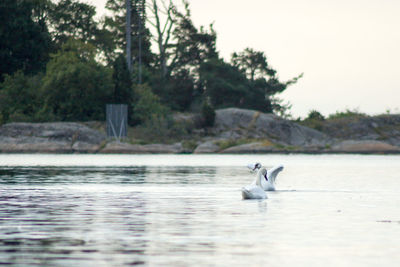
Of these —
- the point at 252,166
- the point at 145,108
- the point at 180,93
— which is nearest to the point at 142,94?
the point at 145,108

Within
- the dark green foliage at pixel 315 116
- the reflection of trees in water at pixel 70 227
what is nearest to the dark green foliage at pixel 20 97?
the dark green foliage at pixel 315 116

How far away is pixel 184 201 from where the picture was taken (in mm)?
24344

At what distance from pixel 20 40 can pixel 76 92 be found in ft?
46.9

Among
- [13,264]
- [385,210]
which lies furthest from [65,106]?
[13,264]

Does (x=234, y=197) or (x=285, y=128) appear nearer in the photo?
(x=234, y=197)

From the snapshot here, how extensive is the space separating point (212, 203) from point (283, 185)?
1079 cm

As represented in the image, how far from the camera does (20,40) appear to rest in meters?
100

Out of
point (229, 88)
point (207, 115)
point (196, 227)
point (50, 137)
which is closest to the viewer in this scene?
point (196, 227)

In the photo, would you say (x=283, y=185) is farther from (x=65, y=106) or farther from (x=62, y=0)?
(x=62, y=0)

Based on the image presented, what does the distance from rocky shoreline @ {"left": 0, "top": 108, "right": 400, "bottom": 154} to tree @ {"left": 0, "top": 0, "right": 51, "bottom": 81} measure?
12.8m

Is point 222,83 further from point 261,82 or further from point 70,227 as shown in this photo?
point 70,227

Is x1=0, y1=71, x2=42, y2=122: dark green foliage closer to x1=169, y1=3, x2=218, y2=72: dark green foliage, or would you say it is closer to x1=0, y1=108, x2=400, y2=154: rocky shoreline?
x1=0, y1=108, x2=400, y2=154: rocky shoreline

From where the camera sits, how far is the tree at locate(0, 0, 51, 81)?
325 ft

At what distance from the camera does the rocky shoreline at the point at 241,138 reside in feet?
291
